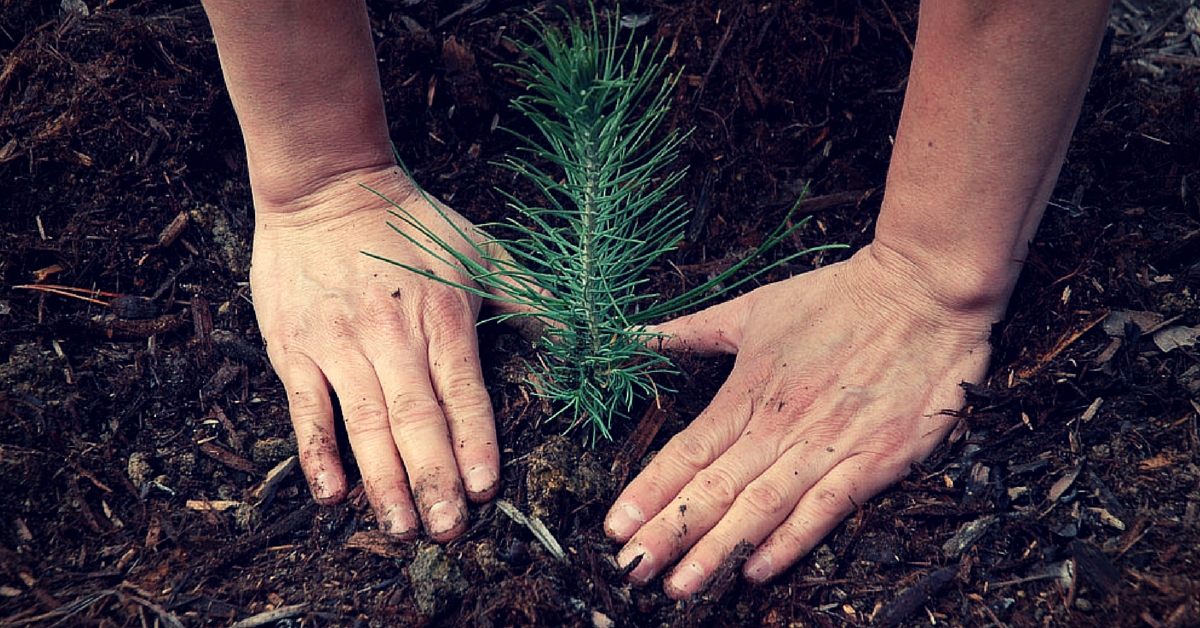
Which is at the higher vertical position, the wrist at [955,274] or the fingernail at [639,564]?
the wrist at [955,274]

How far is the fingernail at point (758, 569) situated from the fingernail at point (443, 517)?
0.57m

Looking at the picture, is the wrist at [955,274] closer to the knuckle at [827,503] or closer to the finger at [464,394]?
the knuckle at [827,503]

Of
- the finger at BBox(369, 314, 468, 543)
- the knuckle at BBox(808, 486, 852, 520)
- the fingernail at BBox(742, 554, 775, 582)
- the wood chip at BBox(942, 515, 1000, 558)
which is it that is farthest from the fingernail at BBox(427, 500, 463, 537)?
the wood chip at BBox(942, 515, 1000, 558)

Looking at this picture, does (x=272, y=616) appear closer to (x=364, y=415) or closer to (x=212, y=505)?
(x=212, y=505)

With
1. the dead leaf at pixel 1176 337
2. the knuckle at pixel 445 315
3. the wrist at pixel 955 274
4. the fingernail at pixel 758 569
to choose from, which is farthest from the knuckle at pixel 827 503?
the knuckle at pixel 445 315

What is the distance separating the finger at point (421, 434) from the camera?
1.60m

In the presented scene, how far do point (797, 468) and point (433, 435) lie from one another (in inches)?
29.9

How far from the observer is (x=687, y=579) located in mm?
1521

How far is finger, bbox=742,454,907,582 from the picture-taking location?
5.09 feet

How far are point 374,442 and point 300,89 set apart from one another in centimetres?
81

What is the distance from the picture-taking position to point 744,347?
72.4 inches

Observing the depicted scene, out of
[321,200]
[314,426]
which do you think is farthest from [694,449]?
[321,200]

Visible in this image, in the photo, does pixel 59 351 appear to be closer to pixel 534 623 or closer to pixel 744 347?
pixel 534 623

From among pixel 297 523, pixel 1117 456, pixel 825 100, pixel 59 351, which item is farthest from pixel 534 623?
pixel 825 100
